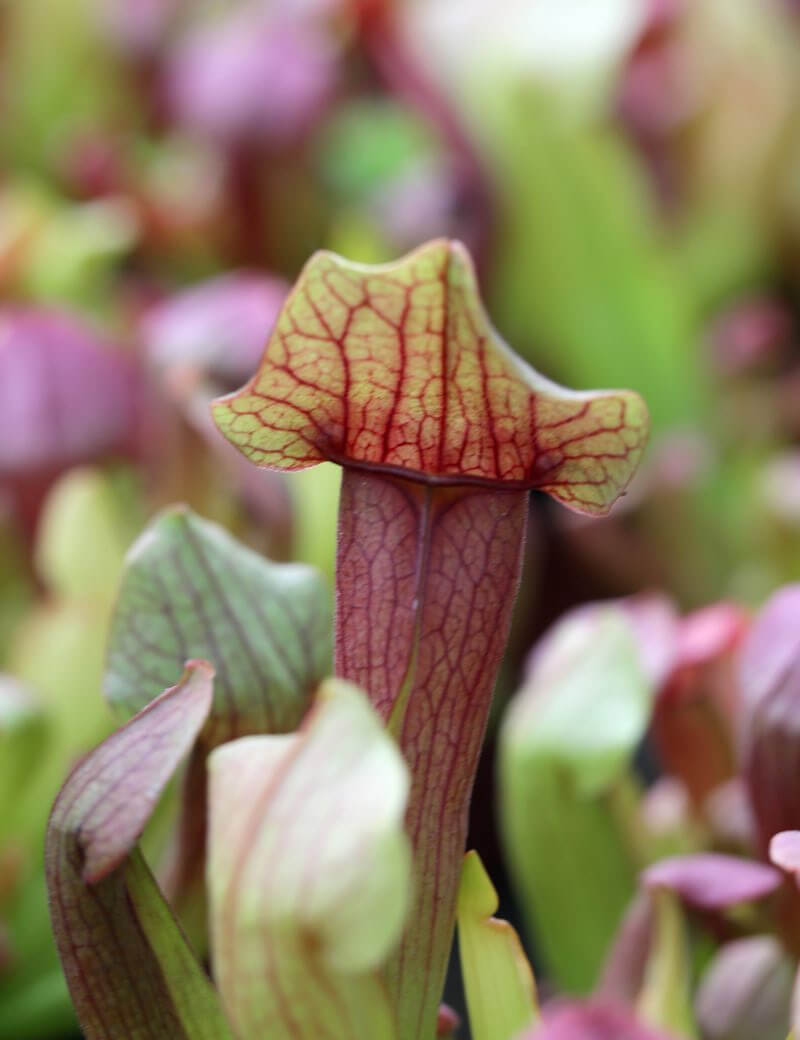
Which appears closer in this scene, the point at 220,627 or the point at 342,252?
the point at 220,627

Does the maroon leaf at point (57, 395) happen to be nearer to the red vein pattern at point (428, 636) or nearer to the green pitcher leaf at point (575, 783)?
the green pitcher leaf at point (575, 783)

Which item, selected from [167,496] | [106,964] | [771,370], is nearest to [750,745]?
[106,964]

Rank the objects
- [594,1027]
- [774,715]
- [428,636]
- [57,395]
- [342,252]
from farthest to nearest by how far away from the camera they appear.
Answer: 1. [342,252]
2. [57,395]
3. [774,715]
4. [428,636]
5. [594,1027]

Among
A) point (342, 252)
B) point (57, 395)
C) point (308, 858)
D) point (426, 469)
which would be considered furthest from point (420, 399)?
point (342, 252)

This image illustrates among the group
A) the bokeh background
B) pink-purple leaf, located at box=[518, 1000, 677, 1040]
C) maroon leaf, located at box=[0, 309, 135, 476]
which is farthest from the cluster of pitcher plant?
maroon leaf, located at box=[0, 309, 135, 476]

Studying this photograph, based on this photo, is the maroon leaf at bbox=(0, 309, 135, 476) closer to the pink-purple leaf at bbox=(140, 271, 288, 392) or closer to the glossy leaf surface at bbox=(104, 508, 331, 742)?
the pink-purple leaf at bbox=(140, 271, 288, 392)

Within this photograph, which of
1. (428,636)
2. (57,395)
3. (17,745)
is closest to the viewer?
(428,636)

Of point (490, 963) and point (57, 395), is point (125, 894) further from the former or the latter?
point (57, 395)
